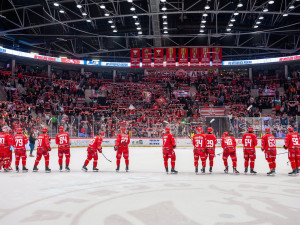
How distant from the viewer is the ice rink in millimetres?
4680

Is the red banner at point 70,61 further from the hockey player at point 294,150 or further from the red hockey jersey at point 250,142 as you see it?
the hockey player at point 294,150

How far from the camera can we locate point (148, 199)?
6.05 meters

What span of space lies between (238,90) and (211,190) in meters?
25.5

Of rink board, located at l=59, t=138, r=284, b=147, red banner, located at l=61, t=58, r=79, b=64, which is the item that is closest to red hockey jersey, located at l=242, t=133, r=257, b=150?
rink board, located at l=59, t=138, r=284, b=147

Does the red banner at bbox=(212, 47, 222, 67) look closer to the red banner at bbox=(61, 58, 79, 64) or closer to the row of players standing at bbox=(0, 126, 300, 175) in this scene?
the row of players standing at bbox=(0, 126, 300, 175)

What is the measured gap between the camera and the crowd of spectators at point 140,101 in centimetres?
1994

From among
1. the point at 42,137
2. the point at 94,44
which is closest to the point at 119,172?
the point at 42,137

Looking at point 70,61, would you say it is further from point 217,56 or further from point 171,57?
point 217,56

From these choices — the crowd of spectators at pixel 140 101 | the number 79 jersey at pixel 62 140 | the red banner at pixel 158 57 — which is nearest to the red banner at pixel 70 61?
the crowd of spectators at pixel 140 101

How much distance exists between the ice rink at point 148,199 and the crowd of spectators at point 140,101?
9225mm

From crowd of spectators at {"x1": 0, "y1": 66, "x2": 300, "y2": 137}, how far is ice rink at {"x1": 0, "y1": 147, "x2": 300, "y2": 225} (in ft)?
30.3

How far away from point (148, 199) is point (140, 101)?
22.8 meters

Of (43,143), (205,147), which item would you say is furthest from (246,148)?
(43,143)

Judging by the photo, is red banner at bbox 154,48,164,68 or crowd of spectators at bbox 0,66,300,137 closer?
crowd of spectators at bbox 0,66,300,137
